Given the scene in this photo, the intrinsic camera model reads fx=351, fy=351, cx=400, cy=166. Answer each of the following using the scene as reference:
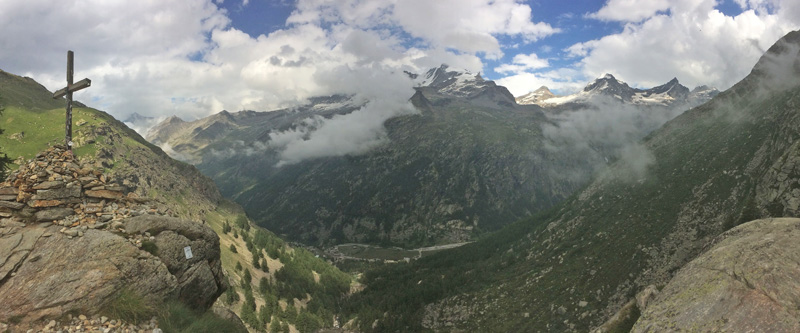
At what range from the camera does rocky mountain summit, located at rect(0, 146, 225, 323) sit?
17625mm

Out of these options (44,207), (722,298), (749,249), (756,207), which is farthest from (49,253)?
(756,207)

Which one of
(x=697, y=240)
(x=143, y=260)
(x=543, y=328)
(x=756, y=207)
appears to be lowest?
(x=543, y=328)

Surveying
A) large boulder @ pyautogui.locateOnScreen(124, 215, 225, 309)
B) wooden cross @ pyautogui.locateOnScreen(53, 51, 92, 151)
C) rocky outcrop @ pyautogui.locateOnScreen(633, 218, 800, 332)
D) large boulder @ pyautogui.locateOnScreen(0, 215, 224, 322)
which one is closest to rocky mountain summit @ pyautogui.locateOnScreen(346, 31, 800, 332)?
rocky outcrop @ pyautogui.locateOnScreen(633, 218, 800, 332)

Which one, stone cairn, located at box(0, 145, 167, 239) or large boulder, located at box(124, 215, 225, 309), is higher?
stone cairn, located at box(0, 145, 167, 239)

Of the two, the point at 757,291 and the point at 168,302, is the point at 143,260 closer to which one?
the point at 168,302

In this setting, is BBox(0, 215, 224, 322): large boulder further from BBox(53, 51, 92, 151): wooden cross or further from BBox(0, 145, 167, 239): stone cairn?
BBox(53, 51, 92, 151): wooden cross

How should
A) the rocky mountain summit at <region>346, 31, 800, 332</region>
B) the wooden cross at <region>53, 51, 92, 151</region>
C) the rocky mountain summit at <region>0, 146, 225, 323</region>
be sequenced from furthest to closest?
1. the wooden cross at <region>53, 51, 92, 151</region>
2. the rocky mountain summit at <region>346, 31, 800, 332</region>
3. the rocky mountain summit at <region>0, 146, 225, 323</region>

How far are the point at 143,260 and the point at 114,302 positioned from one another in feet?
Result: 9.04

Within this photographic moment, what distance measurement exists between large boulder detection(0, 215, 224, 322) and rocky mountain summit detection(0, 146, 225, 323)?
4 centimetres

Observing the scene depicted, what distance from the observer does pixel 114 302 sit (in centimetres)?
1875

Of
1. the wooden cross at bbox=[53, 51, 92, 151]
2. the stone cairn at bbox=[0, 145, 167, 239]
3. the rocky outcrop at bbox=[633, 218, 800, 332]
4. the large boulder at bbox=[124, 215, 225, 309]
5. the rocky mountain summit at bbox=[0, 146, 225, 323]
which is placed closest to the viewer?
the rocky mountain summit at bbox=[0, 146, 225, 323]

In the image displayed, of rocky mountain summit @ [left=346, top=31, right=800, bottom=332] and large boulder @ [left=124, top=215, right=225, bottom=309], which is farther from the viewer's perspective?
large boulder @ [left=124, top=215, right=225, bottom=309]

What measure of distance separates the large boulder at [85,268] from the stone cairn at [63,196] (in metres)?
0.55

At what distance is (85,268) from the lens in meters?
18.9
